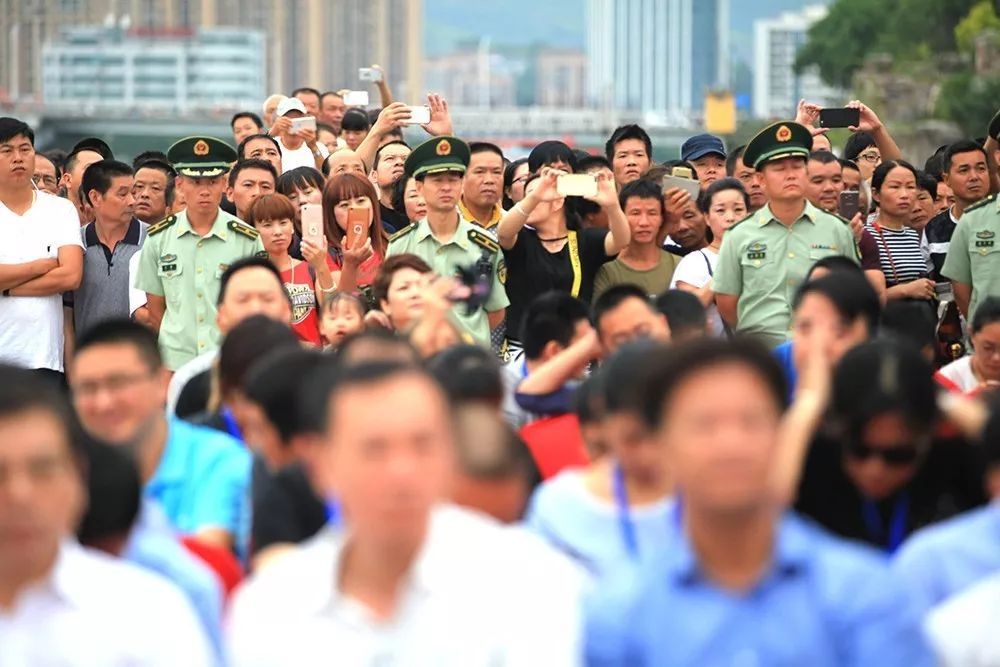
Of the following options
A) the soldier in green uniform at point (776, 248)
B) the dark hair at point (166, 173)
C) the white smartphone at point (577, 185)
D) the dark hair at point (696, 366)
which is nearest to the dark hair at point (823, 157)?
the soldier in green uniform at point (776, 248)

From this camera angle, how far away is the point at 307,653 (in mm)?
3264

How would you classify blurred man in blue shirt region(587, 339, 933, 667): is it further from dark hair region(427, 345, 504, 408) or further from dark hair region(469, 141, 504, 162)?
dark hair region(469, 141, 504, 162)

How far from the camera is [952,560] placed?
3.73 meters

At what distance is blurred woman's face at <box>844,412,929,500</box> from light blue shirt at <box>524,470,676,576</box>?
371 mm

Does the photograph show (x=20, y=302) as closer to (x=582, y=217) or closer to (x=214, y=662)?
(x=582, y=217)

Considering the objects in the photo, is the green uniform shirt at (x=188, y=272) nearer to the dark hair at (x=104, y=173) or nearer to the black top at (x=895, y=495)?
the dark hair at (x=104, y=173)

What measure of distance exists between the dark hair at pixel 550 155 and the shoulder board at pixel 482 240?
4.02 ft

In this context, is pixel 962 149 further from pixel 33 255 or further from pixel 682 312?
pixel 682 312

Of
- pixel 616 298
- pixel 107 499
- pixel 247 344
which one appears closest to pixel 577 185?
pixel 616 298

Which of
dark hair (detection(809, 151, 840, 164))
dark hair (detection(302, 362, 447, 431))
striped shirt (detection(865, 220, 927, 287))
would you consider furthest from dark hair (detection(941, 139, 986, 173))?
dark hair (detection(302, 362, 447, 431))

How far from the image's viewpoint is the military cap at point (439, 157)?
348 inches

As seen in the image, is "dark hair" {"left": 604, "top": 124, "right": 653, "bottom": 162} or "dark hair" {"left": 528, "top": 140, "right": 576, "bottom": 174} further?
"dark hair" {"left": 604, "top": 124, "right": 653, "bottom": 162}

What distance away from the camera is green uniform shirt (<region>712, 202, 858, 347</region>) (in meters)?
8.45

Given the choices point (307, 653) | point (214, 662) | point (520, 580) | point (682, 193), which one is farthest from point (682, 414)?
point (682, 193)
